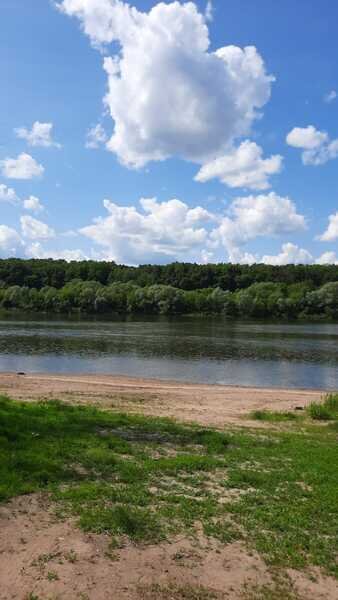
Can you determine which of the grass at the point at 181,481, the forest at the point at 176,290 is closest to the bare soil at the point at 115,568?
the grass at the point at 181,481

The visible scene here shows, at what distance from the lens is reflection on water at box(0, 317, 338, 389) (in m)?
39.2

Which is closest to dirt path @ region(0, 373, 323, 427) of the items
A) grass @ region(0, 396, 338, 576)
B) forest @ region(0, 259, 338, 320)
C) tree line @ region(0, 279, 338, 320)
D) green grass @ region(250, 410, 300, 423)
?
green grass @ region(250, 410, 300, 423)

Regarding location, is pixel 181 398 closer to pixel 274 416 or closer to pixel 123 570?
pixel 274 416

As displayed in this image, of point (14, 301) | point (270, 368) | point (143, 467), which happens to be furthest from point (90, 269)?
point (143, 467)

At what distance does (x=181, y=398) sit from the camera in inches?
974

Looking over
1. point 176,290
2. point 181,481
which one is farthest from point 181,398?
point 176,290

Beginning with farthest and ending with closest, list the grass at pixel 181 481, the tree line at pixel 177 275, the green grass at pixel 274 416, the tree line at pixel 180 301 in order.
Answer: the tree line at pixel 177 275
the tree line at pixel 180 301
the green grass at pixel 274 416
the grass at pixel 181 481

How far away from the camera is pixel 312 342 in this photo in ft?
217

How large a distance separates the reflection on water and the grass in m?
23.9

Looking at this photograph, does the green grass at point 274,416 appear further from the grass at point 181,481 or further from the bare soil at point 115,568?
the bare soil at point 115,568

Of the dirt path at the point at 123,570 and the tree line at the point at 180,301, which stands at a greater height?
the tree line at the point at 180,301

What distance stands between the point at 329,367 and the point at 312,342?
892 inches

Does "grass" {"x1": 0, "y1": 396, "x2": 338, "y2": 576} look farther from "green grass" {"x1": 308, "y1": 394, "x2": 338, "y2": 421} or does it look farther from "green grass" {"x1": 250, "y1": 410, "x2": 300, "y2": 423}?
"green grass" {"x1": 308, "y1": 394, "x2": 338, "y2": 421}

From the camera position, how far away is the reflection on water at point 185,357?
1544 inches
